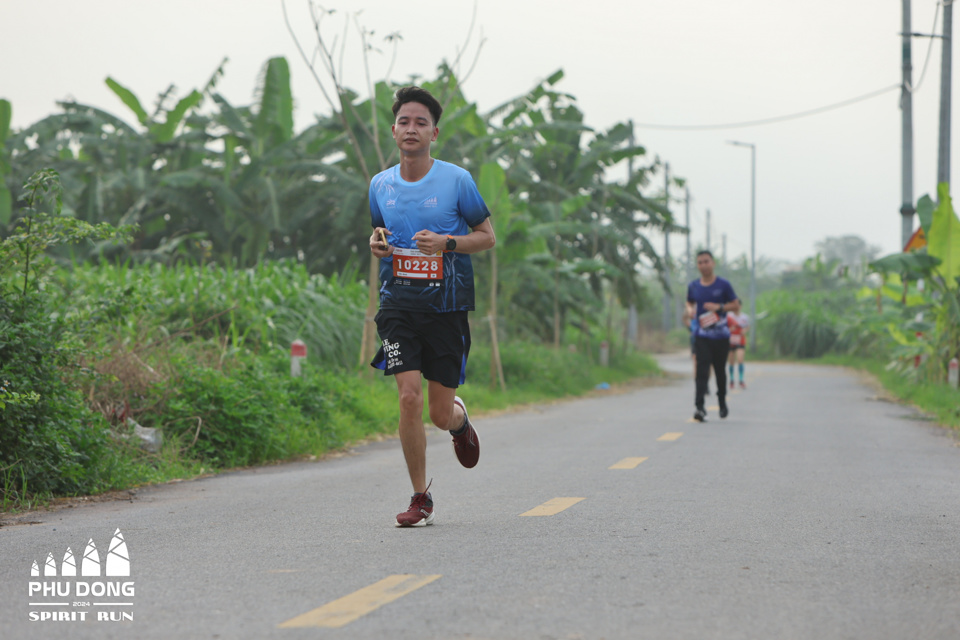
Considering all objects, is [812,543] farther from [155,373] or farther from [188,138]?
[188,138]

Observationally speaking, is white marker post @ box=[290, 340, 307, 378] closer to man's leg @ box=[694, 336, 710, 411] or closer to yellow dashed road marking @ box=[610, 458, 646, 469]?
yellow dashed road marking @ box=[610, 458, 646, 469]

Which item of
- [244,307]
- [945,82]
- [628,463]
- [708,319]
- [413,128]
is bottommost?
Answer: [628,463]

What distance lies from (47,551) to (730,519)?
335 centimetres

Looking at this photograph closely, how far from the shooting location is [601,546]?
506cm

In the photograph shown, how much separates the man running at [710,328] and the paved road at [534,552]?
3809 millimetres

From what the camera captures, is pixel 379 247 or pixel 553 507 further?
pixel 553 507

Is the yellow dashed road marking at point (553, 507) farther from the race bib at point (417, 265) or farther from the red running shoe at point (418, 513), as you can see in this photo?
the race bib at point (417, 265)

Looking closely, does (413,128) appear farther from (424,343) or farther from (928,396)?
(928,396)

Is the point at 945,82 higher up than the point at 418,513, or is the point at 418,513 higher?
the point at 945,82

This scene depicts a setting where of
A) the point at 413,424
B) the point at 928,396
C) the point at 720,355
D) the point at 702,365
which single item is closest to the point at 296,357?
the point at 702,365

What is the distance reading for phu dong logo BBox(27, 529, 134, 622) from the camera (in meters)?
3.85

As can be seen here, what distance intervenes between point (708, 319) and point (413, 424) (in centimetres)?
828

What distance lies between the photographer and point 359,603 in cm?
393

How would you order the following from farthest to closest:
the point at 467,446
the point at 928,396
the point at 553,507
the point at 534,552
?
the point at 928,396
the point at 553,507
the point at 467,446
the point at 534,552
